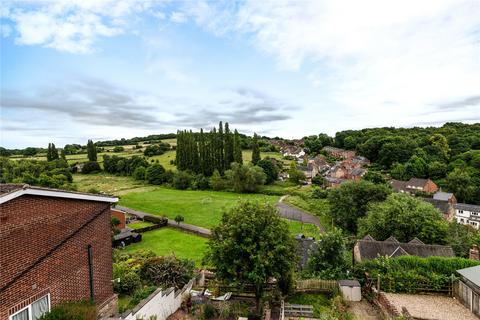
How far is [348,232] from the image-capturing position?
36.3 metres

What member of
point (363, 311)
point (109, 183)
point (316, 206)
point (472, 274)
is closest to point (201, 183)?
point (109, 183)

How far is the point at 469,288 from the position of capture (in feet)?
46.3

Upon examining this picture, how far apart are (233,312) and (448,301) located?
36.4 ft

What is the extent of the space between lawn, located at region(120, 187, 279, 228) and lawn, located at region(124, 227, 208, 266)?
215 inches

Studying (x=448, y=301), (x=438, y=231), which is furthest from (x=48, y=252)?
(x=438, y=231)

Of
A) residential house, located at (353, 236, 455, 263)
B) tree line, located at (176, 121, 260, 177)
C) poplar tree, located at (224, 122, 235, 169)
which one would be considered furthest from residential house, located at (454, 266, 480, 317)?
poplar tree, located at (224, 122, 235, 169)

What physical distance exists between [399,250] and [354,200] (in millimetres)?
17173

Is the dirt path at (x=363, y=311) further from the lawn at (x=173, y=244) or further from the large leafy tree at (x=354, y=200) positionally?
the large leafy tree at (x=354, y=200)

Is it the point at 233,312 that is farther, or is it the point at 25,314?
the point at 233,312

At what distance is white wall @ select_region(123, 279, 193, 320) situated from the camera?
10.3 metres

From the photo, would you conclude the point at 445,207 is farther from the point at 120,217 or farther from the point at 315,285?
the point at 120,217

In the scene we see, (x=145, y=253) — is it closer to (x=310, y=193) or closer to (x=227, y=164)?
(x=310, y=193)

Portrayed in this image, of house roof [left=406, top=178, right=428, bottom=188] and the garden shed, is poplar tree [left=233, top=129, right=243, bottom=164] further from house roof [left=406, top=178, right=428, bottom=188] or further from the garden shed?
the garden shed

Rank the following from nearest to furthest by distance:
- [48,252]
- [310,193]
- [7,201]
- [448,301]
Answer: [7,201]
[48,252]
[448,301]
[310,193]
